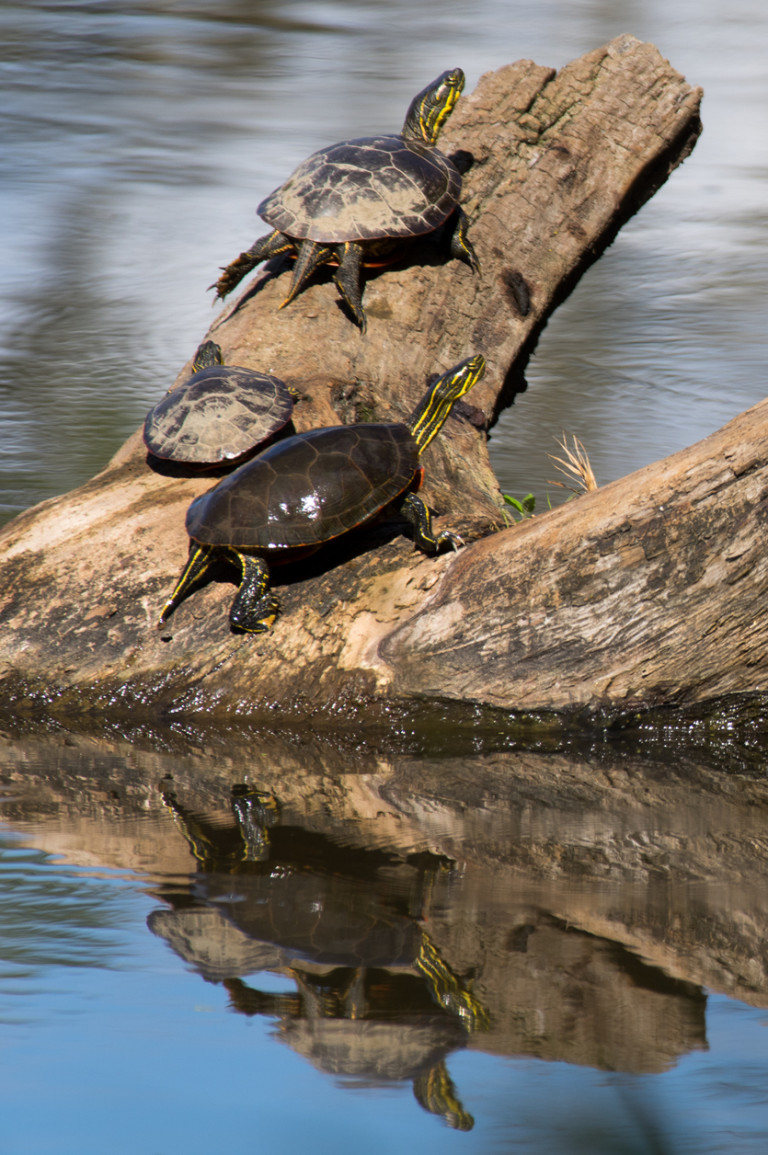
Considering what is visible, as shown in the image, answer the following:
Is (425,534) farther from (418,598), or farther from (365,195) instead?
(365,195)

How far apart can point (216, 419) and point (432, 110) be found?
2.55 m

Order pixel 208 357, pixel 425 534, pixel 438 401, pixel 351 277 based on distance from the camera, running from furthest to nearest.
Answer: pixel 351 277 → pixel 208 357 → pixel 438 401 → pixel 425 534

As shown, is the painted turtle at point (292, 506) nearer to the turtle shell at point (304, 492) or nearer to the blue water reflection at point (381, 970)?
the turtle shell at point (304, 492)

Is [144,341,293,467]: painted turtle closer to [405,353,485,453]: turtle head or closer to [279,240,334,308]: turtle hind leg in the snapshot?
[405,353,485,453]: turtle head

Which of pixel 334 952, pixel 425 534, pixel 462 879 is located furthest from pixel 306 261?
pixel 334 952

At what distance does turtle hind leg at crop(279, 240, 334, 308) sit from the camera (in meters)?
4.54

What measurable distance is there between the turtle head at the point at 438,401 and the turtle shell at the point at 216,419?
48cm

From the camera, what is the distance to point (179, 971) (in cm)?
179

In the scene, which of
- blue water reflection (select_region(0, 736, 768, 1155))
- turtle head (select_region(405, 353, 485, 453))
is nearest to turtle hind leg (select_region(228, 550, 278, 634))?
blue water reflection (select_region(0, 736, 768, 1155))

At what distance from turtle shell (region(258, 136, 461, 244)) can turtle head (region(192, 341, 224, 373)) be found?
26.4 inches

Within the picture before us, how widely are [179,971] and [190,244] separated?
906cm

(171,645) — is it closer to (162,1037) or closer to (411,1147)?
(162,1037)

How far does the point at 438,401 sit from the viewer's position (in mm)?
3873

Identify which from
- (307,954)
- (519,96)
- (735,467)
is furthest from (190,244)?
(307,954)
